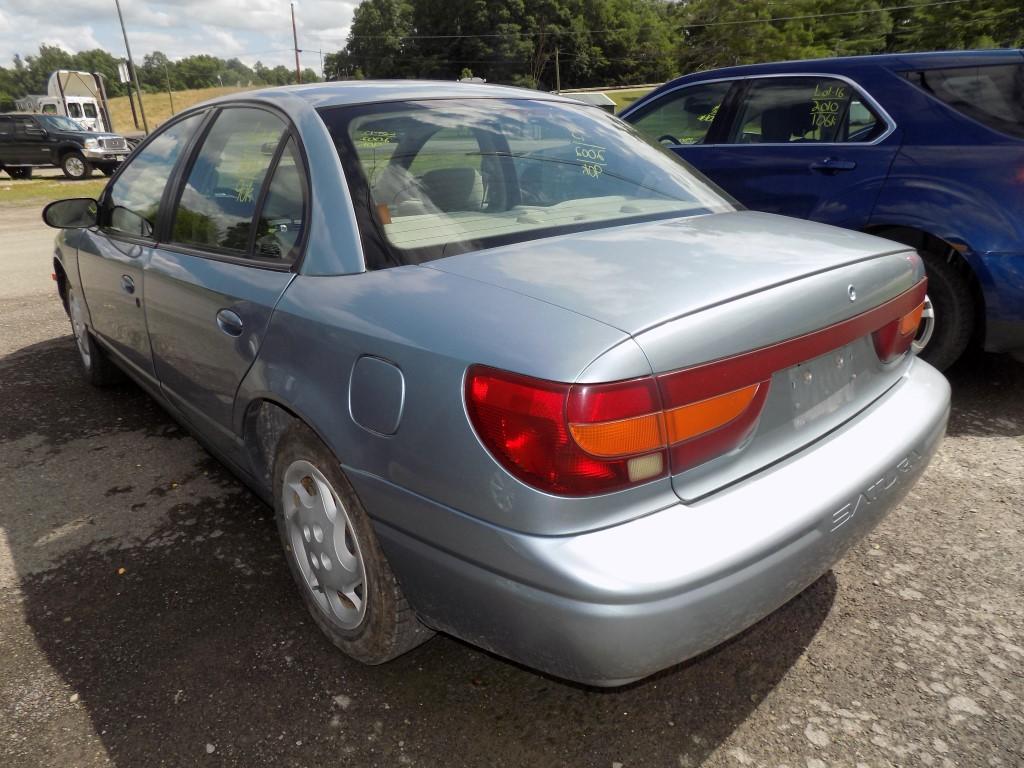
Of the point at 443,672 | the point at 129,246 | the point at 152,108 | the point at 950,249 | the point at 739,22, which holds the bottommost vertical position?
the point at 443,672

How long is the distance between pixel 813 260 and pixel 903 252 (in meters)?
0.49

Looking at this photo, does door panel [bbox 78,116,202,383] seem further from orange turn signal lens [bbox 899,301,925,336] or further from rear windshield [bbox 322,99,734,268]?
orange turn signal lens [bbox 899,301,925,336]

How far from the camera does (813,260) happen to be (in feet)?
6.13

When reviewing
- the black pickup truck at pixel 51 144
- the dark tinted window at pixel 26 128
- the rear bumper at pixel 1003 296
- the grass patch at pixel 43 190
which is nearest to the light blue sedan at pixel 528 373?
the rear bumper at pixel 1003 296

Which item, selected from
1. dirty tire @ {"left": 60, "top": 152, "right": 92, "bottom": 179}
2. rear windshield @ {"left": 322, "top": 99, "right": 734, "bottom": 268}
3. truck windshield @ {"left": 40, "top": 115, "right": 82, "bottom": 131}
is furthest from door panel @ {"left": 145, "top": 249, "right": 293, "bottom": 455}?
truck windshield @ {"left": 40, "top": 115, "right": 82, "bottom": 131}

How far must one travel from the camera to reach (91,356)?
4250mm

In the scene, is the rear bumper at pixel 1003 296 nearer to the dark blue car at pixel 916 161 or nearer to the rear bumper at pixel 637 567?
the dark blue car at pixel 916 161

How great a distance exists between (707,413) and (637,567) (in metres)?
0.35

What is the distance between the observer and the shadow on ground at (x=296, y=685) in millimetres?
1888

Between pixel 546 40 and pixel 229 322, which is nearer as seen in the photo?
pixel 229 322

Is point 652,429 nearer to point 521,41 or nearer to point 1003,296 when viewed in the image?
point 1003,296

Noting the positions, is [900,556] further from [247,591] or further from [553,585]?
[247,591]

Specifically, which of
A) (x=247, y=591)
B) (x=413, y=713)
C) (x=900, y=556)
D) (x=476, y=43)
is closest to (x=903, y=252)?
(x=900, y=556)

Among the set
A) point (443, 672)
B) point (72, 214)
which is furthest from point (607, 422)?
point (72, 214)
